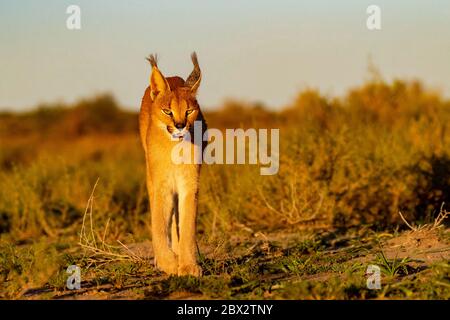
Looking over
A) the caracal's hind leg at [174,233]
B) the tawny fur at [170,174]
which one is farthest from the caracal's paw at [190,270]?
the caracal's hind leg at [174,233]

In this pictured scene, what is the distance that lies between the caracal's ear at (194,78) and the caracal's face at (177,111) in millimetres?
116

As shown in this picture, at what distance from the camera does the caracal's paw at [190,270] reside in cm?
621

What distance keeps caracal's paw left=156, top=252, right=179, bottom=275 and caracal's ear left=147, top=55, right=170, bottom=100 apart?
1426mm

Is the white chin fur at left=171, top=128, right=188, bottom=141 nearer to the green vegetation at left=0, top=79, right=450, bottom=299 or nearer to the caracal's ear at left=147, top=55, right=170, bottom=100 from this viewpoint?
the caracal's ear at left=147, top=55, right=170, bottom=100

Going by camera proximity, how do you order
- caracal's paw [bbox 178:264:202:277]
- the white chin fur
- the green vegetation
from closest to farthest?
the green vegetation < caracal's paw [bbox 178:264:202:277] < the white chin fur

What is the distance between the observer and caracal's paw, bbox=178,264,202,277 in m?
6.21

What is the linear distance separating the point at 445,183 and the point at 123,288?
5.55 m

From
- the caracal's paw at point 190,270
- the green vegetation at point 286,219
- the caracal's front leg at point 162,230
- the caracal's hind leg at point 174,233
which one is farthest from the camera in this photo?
the caracal's hind leg at point 174,233

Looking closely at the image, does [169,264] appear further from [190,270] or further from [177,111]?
[177,111]

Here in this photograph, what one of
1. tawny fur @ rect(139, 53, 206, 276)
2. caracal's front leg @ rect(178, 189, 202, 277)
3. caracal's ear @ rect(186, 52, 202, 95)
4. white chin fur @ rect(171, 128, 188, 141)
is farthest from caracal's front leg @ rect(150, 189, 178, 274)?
caracal's ear @ rect(186, 52, 202, 95)

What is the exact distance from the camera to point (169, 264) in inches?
255

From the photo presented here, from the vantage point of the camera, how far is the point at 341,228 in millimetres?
9039

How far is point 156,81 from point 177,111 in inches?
16.4

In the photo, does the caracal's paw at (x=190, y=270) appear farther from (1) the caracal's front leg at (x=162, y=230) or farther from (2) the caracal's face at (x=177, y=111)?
(2) the caracal's face at (x=177, y=111)
